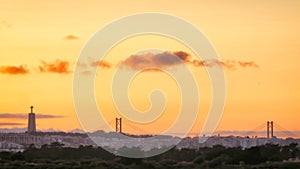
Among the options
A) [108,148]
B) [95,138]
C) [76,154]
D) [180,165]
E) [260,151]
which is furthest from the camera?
[95,138]

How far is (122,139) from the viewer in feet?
424

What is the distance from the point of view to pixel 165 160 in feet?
270

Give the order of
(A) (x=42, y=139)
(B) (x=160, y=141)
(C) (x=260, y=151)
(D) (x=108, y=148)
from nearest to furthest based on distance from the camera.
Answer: (C) (x=260, y=151) → (D) (x=108, y=148) → (B) (x=160, y=141) → (A) (x=42, y=139)

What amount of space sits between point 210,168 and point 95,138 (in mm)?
57432

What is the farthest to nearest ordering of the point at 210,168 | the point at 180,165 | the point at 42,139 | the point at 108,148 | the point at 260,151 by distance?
the point at 42,139, the point at 108,148, the point at 260,151, the point at 180,165, the point at 210,168

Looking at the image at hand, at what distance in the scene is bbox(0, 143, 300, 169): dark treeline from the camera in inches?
2783

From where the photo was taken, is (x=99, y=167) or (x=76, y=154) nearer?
(x=99, y=167)

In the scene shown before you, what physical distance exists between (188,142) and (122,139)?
29.8 feet

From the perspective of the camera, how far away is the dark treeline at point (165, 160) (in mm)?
70688

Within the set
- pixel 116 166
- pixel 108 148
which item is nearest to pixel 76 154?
pixel 108 148

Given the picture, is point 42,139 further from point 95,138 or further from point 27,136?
point 95,138

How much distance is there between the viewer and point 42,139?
457 ft

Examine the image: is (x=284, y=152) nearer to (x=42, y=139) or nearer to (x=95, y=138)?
(x=95, y=138)

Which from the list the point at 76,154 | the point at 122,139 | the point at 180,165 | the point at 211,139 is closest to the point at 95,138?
the point at 122,139
